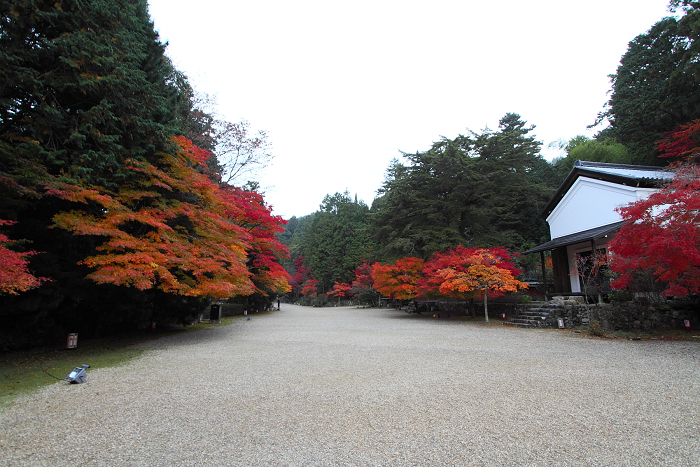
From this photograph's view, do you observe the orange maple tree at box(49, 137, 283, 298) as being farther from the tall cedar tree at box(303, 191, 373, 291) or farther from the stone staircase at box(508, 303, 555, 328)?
the tall cedar tree at box(303, 191, 373, 291)

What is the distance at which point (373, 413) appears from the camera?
3.91 metres

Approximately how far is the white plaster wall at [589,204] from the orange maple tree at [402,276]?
6.92 metres

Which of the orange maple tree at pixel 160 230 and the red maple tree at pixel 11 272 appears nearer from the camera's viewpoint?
the red maple tree at pixel 11 272

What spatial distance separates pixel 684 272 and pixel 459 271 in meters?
7.31

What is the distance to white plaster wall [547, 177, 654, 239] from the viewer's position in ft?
42.5

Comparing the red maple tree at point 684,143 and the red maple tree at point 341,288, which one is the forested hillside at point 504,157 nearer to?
the red maple tree at point 684,143

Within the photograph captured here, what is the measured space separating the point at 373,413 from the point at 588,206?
15.1 meters

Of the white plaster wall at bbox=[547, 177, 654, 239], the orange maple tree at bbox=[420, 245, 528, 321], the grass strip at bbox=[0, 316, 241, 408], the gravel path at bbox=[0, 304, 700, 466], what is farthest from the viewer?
the orange maple tree at bbox=[420, 245, 528, 321]

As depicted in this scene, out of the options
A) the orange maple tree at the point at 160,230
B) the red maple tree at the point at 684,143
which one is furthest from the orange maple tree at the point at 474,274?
the red maple tree at the point at 684,143

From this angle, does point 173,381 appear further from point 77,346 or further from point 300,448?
point 77,346

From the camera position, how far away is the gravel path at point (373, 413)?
296 cm

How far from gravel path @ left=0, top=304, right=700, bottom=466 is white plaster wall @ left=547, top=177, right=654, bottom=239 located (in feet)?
25.7

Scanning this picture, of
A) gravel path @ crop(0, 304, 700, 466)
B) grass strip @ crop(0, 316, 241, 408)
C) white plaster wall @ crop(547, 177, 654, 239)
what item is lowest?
grass strip @ crop(0, 316, 241, 408)

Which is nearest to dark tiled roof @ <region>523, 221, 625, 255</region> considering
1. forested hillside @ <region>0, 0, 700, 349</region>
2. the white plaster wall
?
the white plaster wall
